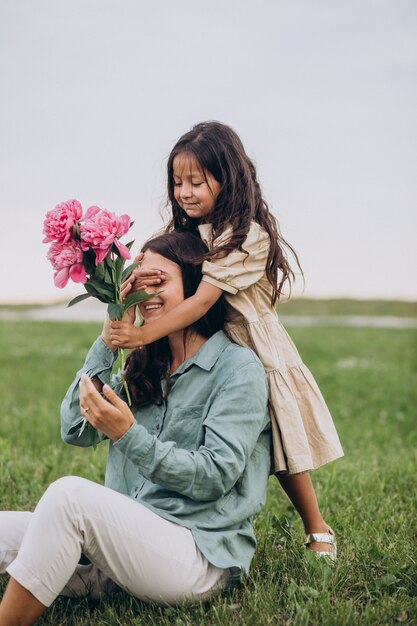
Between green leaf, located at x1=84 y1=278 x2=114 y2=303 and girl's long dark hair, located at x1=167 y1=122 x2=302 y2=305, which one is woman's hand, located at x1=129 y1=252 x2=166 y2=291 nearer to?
green leaf, located at x1=84 y1=278 x2=114 y2=303

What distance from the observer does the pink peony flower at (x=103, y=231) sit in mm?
2791

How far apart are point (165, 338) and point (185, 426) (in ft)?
1.37

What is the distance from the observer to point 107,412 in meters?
2.67

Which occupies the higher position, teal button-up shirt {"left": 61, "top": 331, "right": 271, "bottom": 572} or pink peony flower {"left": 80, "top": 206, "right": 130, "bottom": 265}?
pink peony flower {"left": 80, "top": 206, "right": 130, "bottom": 265}

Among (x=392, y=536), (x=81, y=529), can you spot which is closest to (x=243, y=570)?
(x=81, y=529)

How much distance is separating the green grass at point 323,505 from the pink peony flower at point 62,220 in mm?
1313

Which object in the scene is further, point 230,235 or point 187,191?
point 187,191

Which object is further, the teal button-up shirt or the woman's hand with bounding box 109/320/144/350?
the woman's hand with bounding box 109/320/144/350

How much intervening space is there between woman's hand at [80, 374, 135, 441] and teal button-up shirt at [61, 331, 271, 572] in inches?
1.4

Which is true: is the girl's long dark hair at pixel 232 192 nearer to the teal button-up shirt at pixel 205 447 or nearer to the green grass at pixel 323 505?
the teal button-up shirt at pixel 205 447

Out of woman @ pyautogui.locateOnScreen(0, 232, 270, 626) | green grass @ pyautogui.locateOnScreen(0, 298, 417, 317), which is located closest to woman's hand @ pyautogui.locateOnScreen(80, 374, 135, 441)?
woman @ pyautogui.locateOnScreen(0, 232, 270, 626)

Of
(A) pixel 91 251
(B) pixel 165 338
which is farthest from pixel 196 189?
(A) pixel 91 251

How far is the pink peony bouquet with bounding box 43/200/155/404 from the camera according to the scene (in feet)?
9.23

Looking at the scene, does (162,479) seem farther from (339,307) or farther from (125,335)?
(339,307)
